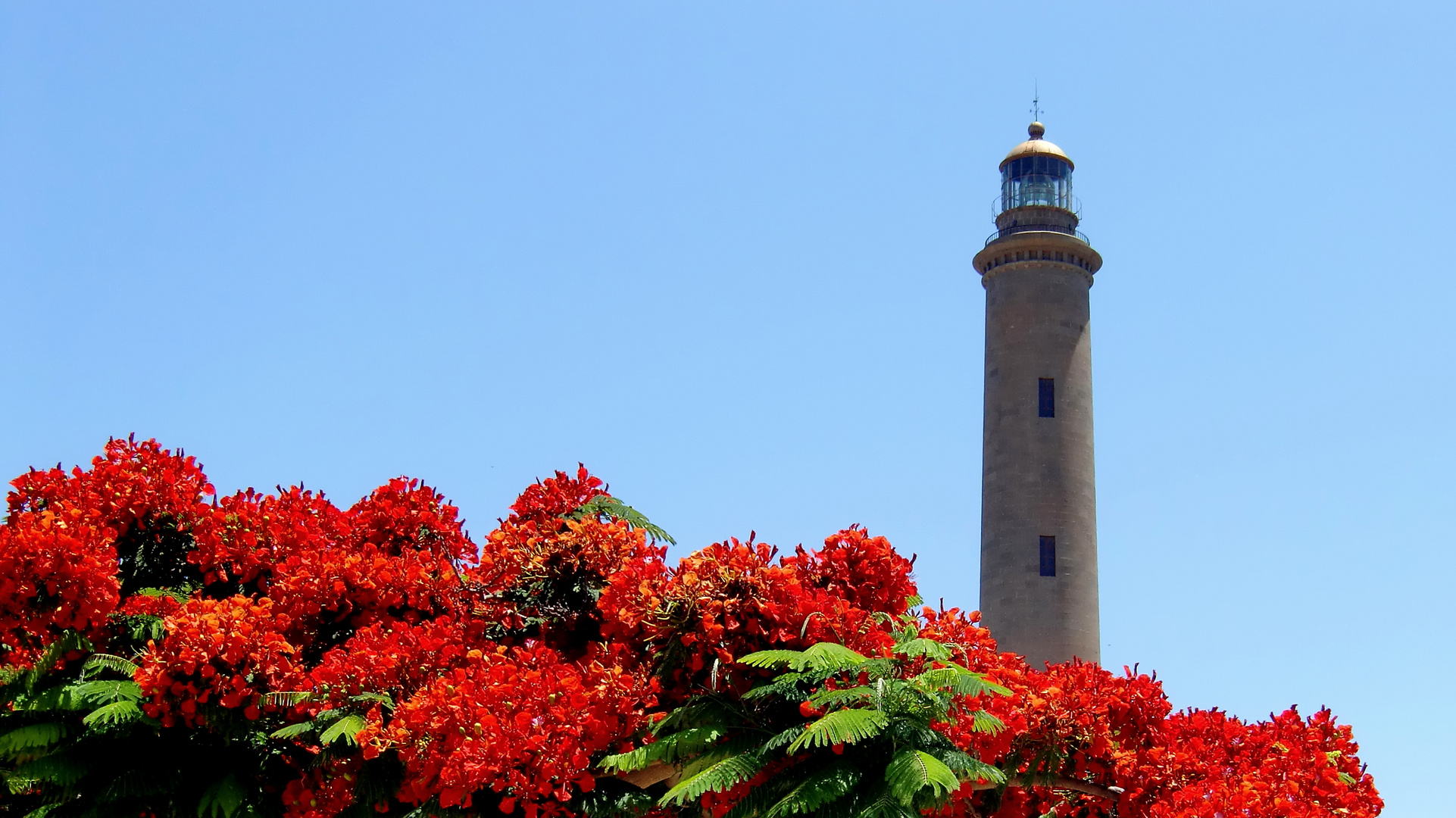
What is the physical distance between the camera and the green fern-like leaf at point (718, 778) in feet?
31.0

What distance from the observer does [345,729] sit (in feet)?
35.0

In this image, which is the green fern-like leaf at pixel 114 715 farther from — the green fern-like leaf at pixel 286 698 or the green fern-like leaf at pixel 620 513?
the green fern-like leaf at pixel 620 513

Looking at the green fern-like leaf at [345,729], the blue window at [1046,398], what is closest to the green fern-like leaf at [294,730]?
the green fern-like leaf at [345,729]

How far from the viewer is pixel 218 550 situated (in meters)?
13.0

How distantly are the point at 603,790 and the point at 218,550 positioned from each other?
14.3 feet

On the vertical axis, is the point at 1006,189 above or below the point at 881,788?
above

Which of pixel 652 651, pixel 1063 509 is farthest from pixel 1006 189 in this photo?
pixel 652 651

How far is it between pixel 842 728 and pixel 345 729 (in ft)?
12.0

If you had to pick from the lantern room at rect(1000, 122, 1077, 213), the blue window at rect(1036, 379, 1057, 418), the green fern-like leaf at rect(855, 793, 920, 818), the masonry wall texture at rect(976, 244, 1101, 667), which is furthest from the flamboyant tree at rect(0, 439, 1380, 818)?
the lantern room at rect(1000, 122, 1077, 213)

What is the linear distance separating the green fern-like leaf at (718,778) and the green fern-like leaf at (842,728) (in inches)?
17.6

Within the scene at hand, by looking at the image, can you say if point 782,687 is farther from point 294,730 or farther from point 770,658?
point 294,730

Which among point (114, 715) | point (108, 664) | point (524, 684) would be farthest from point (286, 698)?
point (524, 684)

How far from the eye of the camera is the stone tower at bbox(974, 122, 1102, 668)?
120 ft

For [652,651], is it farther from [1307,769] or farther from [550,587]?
[1307,769]
